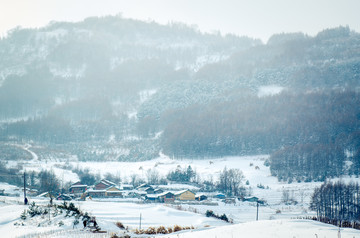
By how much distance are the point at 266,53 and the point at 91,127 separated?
289 ft

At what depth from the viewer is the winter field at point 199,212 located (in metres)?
14.3

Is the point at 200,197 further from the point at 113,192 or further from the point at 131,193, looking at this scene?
the point at 113,192

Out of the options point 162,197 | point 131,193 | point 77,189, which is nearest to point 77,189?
point 77,189

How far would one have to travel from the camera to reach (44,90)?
574 feet

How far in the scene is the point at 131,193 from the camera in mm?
53406

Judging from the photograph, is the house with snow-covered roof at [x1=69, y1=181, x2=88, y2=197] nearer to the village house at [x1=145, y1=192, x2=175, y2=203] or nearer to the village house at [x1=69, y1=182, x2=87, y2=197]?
the village house at [x1=69, y1=182, x2=87, y2=197]

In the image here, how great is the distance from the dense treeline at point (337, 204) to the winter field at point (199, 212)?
5.27 ft

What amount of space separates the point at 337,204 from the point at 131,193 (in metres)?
28.1

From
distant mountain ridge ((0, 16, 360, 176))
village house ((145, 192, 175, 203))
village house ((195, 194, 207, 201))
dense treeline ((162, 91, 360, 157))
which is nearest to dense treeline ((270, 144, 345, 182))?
dense treeline ((162, 91, 360, 157))

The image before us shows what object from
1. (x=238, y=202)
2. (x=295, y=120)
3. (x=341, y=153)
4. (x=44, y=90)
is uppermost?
(x=44, y=90)

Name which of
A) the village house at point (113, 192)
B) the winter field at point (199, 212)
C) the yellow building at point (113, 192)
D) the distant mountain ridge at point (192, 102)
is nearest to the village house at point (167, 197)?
the winter field at point (199, 212)

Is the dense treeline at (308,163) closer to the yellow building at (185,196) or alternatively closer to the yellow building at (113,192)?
the yellow building at (185,196)

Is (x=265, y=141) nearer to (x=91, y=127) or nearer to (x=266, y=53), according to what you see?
(x=91, y=127)

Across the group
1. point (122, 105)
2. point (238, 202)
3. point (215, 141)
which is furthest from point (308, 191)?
point (122, 105)
